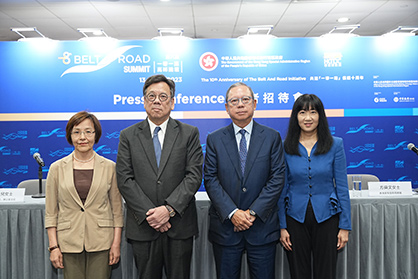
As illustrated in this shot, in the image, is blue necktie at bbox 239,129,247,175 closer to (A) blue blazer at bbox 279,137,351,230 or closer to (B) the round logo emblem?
(A) blue blazer at bbox 279,137,351,230

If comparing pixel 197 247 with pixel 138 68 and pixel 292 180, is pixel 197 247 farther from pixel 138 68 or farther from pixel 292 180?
Answer: pixel 138 68

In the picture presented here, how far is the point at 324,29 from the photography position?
634cm

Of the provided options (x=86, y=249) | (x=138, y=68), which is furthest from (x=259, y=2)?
(x=86, y=249)

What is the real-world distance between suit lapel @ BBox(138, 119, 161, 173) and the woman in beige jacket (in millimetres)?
270

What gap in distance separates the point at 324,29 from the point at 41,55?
509cm

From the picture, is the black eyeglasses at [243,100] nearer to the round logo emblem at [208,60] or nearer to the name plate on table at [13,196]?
the name plate on table at [13,196]

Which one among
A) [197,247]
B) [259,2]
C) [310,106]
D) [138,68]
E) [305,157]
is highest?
[259,2]

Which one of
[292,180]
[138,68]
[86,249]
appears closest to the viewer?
[86,249]

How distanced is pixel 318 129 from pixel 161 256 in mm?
1180

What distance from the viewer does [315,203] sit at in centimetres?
182

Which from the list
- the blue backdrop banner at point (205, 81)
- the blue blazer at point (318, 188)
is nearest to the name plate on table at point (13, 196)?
the blue blazer at point (318, 188)

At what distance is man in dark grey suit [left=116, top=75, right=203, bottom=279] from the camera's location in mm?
1731

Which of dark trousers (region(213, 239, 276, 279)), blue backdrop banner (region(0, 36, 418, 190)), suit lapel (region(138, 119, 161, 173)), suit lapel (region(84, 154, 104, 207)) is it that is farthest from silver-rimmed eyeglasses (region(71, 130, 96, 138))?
blue backdrop banner (region(0, 36, 418, 190))

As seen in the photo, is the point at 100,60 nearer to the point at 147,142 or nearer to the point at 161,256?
the point at 147,142
